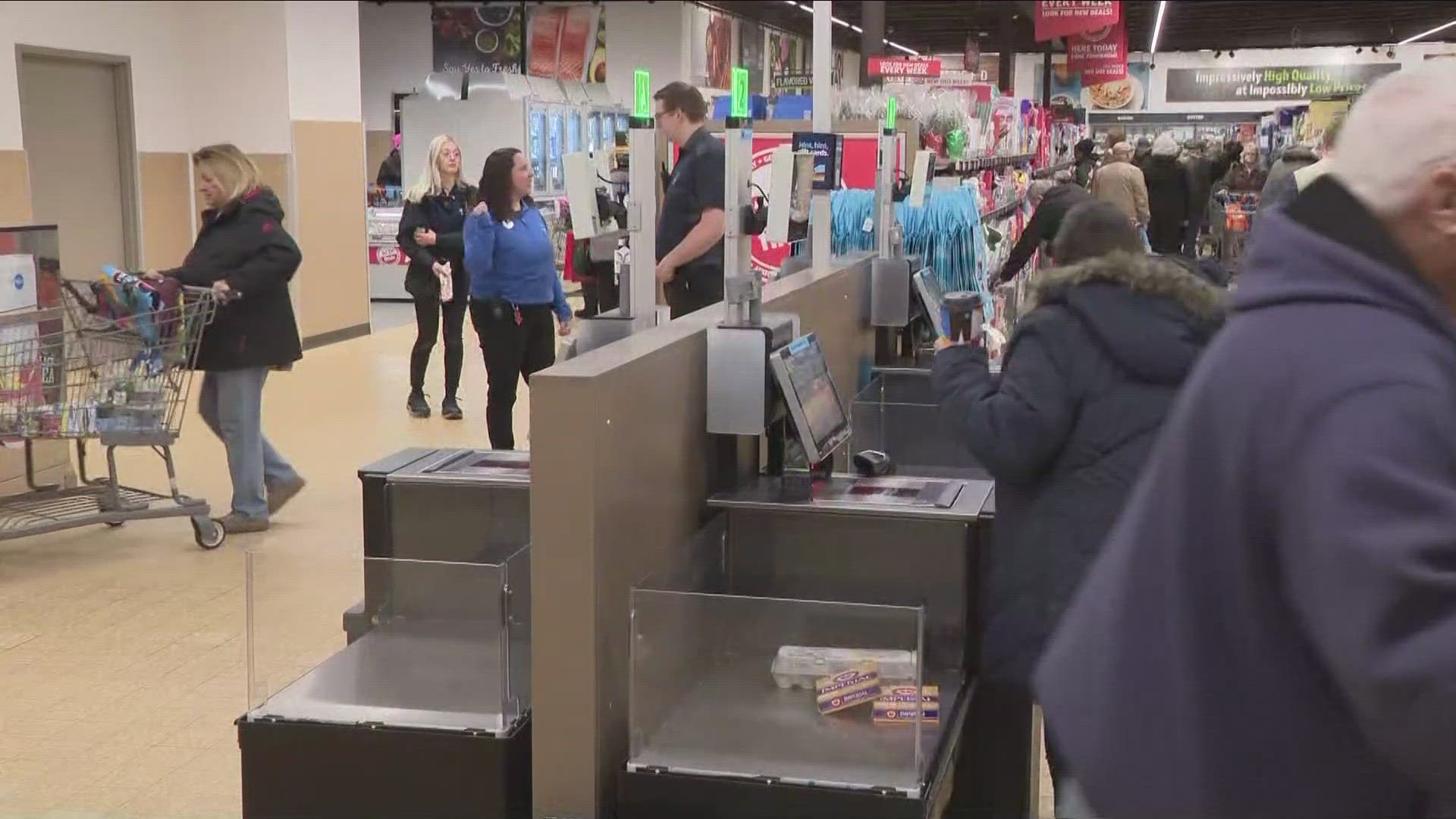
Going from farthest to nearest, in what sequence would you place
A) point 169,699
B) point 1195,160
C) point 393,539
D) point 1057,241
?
point 1195,160
point 169,699
point 393,539
point 1057,241

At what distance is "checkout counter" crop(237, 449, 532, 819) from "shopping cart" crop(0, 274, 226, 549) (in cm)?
297

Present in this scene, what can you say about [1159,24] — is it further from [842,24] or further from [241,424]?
[241,424]

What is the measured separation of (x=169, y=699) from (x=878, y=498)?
2237 millimetres

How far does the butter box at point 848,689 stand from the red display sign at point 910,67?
38.2 feet

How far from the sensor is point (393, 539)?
3350 mm

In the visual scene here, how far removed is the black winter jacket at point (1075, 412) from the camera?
2666 millimetres

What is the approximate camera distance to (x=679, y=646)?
2707 millimetres

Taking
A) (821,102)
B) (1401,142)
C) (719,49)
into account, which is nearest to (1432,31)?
(719,49)

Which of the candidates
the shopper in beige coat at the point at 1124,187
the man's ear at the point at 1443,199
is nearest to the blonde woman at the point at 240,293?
the man's ear at the point at 1443,199

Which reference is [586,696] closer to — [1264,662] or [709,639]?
[709,639]

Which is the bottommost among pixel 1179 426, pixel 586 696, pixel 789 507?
pixel 586 696

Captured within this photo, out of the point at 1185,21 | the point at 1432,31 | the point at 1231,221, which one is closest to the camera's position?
the point at 1231,221

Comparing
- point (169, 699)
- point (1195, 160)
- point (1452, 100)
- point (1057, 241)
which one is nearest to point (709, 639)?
point (1057, 241)

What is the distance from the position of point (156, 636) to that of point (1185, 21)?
24.7m
